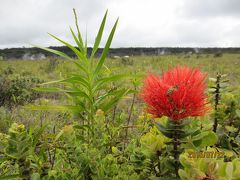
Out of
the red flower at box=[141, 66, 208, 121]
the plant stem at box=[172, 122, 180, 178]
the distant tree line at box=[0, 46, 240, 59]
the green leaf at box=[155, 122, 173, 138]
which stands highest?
the red flower at box=[141, 66, 208, 121]

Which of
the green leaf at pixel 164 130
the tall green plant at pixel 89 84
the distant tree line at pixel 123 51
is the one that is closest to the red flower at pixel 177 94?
the green leaf at pixel 164 130

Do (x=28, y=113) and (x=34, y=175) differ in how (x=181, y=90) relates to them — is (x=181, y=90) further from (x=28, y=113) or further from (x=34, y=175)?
(x=28, y=113)

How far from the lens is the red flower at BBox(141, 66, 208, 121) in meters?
1.13

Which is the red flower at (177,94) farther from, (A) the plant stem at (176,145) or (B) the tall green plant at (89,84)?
A: (B) the tall green plant at (89,84)

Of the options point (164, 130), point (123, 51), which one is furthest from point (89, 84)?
point (123, 51)

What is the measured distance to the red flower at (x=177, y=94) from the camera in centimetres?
113

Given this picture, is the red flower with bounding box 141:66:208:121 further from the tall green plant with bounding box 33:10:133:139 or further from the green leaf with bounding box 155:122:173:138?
the tall green plant with bounding box 33:10:133:139

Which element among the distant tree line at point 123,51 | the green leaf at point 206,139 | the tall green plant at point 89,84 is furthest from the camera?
the distant tree line at point 123,51

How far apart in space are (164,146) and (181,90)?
1.10 feet

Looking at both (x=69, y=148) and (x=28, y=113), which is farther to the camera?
(x=28, y=113)

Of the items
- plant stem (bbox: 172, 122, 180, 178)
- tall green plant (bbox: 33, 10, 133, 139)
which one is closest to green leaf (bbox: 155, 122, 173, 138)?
plant stem (bbox: 172, 122, 180, 178)

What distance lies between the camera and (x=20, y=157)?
4.07 ft

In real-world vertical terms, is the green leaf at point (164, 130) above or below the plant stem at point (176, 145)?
above

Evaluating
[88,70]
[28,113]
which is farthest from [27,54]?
[88,70]
